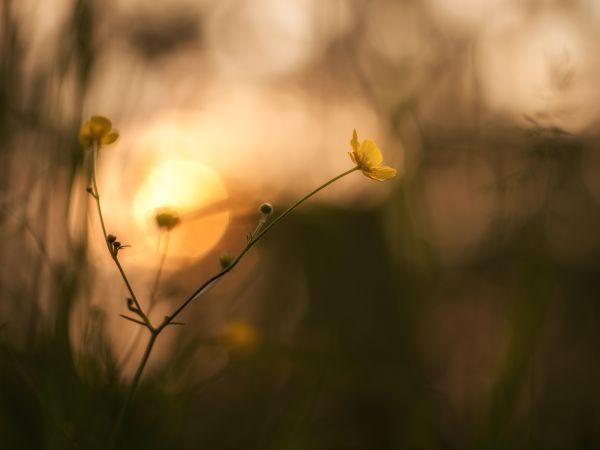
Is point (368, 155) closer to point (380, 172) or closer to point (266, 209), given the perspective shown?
point (380, 172)

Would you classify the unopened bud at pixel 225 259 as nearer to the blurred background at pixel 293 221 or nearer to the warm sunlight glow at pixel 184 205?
the blurred background at pixel 293 221

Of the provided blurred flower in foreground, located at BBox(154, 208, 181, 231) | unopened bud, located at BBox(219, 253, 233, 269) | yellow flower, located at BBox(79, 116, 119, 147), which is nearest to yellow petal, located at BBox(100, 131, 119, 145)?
yellow flower, located at BBox(79, 116, 119, 147)

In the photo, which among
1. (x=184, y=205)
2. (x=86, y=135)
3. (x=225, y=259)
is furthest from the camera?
(x=184, y=205)

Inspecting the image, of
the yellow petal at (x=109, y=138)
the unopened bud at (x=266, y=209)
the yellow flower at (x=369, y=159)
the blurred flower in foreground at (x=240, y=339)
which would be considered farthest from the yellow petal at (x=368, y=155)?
the blurred flower in foreground at (x=240, y=339)

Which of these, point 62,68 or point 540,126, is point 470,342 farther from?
point 62,68

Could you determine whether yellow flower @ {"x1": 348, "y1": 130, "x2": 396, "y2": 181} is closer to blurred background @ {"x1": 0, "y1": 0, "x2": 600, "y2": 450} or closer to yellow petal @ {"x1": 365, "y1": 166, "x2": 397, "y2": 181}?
yellow petal @ {"x1": 365, "y1": 166, "x2": 397, "y2": 181}

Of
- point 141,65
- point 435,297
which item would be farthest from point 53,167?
point 435,297

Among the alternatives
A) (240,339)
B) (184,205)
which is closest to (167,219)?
(240,339)
